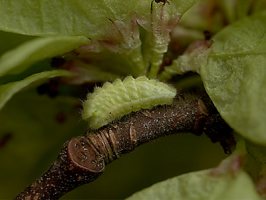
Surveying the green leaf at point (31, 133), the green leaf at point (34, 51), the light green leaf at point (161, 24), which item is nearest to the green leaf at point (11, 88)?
the green leaf at point (34, 51)

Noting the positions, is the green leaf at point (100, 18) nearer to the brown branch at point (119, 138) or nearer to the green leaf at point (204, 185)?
the brown branch at point (119, 138)

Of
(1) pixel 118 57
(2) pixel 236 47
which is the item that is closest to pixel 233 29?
(2) pixel 236 47

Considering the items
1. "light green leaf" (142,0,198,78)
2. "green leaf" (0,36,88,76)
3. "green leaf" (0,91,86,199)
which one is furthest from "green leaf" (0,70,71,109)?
"green leaf" (0,91,86,199)

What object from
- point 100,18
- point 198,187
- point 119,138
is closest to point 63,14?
point 100,18

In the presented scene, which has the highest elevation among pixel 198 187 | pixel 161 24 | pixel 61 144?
pixel 161 24

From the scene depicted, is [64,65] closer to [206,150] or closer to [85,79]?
[85,79]

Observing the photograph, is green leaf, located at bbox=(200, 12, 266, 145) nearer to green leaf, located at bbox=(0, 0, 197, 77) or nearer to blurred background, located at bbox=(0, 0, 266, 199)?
green leaf, located at bbox=(0, 0, 197, 77)

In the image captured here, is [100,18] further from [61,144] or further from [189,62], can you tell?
[61,144]

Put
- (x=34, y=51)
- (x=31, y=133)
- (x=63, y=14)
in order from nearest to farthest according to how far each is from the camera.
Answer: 1. (x=34, y=51)
2. (x=63, y=14)
3. (x=31, y=133)
